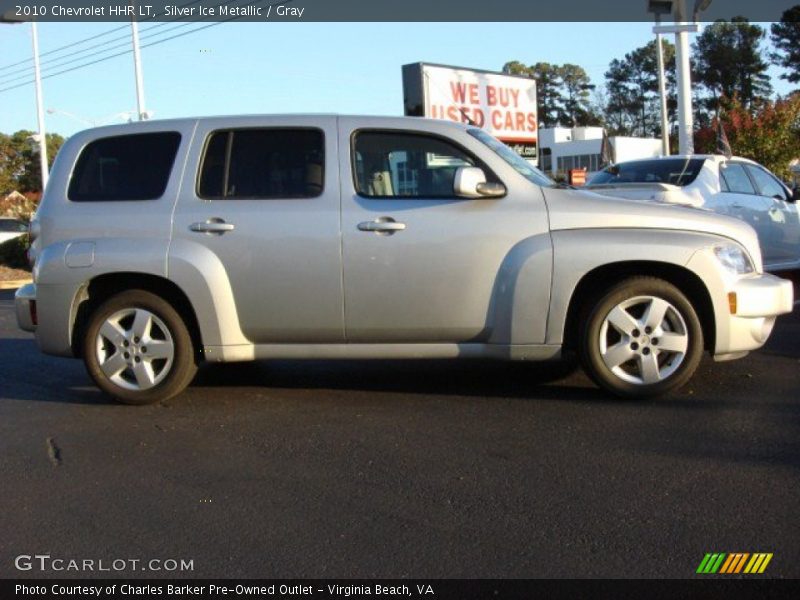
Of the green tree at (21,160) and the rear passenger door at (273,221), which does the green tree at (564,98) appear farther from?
the rear passenger door at (273,221)

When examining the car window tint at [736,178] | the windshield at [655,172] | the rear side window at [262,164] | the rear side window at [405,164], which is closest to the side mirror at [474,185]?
the rear side window at [405,164]

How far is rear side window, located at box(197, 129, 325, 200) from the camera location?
19.0 ft

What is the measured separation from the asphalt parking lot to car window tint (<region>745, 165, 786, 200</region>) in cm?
442

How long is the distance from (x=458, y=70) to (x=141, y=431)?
35.5 feet

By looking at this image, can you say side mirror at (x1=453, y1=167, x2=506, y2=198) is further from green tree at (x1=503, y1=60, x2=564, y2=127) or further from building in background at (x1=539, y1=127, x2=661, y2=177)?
green tree at (x1=503, y1=60, x2=564, y2=127)

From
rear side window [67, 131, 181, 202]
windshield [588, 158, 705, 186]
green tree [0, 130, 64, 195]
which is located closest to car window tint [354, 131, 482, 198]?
rear side window [67, 131, 181, 202]

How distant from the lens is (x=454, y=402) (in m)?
5.89

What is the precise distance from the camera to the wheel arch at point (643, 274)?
A: 18.5 ft

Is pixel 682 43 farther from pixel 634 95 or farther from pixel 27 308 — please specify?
pixel 634 95

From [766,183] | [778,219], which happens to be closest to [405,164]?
[778,219]

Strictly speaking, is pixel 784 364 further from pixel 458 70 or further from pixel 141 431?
pixel 458 70

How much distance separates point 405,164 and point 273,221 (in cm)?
94

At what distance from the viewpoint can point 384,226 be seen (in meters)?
5.61

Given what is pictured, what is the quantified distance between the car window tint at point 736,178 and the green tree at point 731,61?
50927 mm
